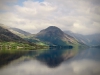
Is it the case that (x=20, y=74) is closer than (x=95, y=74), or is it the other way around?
(x=20, y=74)

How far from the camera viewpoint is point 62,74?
72312 mm

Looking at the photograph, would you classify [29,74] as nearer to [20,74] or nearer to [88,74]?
[20,74]

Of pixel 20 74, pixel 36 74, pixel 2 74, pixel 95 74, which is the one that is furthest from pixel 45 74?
pixel 95 74

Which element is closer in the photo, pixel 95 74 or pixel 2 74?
pixel 2 74

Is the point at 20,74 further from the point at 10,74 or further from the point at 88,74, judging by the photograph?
the point at 88,74

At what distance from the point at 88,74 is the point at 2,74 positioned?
1537 inches

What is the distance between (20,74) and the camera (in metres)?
68.4

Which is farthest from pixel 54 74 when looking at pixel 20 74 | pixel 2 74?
pixel 2 74

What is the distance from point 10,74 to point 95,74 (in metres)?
38.6

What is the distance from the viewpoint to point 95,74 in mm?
73188

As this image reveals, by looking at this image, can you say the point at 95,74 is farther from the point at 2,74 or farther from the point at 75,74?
the point at 2,74

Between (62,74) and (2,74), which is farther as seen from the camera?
(62,74)

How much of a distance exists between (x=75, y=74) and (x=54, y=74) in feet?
32.3

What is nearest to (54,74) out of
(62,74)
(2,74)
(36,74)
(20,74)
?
(62,74)
